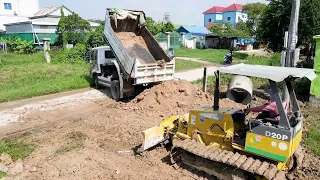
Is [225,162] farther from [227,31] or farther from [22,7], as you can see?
[22,7]

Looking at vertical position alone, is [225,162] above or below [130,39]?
below

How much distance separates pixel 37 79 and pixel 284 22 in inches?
717

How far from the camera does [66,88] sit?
14.6 metres

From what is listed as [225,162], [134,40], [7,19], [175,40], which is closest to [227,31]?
[175,40]

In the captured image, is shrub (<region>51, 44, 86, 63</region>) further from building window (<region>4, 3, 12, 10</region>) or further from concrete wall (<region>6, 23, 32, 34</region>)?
building window (<region>4, 3, 12, 10</region>)

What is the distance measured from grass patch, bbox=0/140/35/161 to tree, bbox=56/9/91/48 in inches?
926

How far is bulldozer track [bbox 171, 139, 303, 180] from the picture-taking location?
4655 millimetres

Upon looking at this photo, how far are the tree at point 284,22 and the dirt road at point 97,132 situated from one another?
14316mm

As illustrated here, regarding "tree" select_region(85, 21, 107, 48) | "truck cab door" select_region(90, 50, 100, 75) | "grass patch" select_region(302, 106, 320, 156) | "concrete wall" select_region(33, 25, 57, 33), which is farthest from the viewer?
"concrete wall" select_region(33, 25, 57, 33)

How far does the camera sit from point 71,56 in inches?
829

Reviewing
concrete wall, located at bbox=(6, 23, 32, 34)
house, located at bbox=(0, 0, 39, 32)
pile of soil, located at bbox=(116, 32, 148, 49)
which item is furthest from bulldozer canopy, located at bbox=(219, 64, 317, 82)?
house, located at bbox=(0, 0, 39, 32)

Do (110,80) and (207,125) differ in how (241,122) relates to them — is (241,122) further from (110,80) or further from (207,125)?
(110,80)

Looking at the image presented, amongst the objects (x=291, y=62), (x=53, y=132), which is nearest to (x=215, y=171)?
(x=53, y=132)

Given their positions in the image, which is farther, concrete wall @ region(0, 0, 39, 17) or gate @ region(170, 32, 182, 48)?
concrete wall @ region(0, 0, 39, 17)
